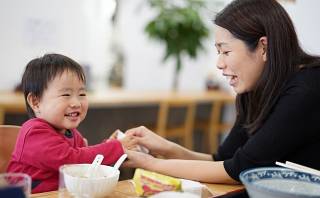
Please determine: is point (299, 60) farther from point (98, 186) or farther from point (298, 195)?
point (98, 186)

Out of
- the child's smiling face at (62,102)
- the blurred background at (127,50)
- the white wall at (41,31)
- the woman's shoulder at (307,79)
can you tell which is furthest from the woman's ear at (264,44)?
the white wall at (41,31)

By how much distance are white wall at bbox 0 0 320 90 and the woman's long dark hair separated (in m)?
2.66

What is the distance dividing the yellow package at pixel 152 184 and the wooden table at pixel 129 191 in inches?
1.6

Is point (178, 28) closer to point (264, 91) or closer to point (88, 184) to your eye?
point (264, 91)

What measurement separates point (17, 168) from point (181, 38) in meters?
3.11

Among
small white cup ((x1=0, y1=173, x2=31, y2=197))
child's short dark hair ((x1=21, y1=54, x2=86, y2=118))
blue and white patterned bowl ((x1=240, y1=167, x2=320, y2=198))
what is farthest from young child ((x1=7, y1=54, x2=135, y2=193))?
blue and white patterned bowl ((x1=240, y1=167, x2=320, y2=198))

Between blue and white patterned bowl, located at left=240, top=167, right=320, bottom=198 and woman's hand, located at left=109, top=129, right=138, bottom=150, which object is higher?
blue and white patterned bowl, located at left=240, top=167, right=320, bottom=198

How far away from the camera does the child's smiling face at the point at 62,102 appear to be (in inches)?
50.8

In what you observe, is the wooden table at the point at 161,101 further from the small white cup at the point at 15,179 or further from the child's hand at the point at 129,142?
the small white cup at the point at 15,179

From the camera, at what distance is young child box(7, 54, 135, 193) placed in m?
1.19

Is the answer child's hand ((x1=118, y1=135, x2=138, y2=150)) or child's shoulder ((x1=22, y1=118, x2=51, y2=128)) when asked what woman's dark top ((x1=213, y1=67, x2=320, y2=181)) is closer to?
child's hand ((x1=118, y1=135, x2=138, y2=150))

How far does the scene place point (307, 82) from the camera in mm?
1270

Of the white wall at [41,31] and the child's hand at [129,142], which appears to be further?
the white wall at [41,31]

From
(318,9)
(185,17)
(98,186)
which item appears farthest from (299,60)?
(185,17)
